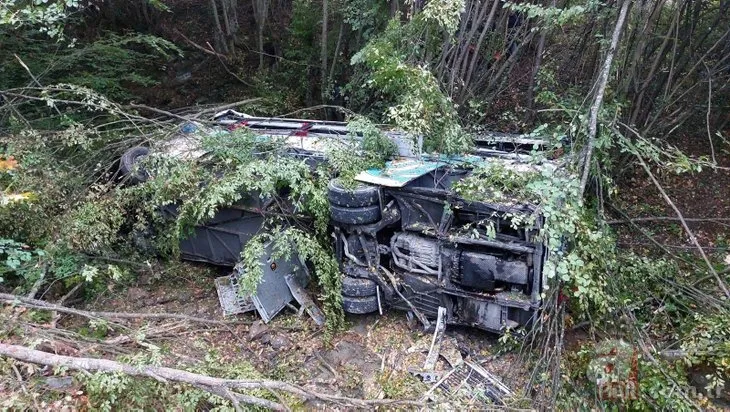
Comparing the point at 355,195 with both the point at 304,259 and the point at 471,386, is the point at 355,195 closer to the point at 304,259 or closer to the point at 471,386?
the point at 304,259

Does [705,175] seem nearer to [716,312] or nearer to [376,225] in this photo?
[716,312]

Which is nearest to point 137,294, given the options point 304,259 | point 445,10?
point 304,259

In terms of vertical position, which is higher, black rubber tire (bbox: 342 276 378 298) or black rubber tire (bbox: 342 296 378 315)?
black rubber tire (bbox: 342 276 378 298)

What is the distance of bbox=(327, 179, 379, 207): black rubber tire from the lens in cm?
392

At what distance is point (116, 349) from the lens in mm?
3695

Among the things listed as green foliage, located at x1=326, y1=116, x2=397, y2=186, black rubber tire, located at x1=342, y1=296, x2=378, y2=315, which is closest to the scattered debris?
black rubber tire, located at x1=342, y1=296, x2=378, y2=315

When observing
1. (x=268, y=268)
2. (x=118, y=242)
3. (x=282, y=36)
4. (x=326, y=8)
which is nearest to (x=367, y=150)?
(x=268, y=268)

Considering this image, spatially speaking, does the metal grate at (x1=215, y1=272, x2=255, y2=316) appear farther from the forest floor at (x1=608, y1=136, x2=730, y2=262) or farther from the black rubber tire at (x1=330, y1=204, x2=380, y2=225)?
the forest floor at (x1=608, y1=136, x2=730, y2=262)

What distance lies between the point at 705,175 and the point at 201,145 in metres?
6.67

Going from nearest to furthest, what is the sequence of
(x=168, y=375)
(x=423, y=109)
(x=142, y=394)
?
(x=168, y=375)
(x=142, y=394)
(x=423, y=109)

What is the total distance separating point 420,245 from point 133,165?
3.05 m

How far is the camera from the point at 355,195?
3.92 meters

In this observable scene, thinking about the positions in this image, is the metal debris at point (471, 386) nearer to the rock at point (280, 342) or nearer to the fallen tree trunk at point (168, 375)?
the fallen tree trunk at point (168, 375)

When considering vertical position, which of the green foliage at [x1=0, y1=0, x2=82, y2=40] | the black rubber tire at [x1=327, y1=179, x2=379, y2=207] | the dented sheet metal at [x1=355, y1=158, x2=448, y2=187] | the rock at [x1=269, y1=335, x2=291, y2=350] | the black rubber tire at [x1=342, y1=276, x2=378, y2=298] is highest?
the green foliage at [x1=0, y1=0, x2=82, y2=40]
